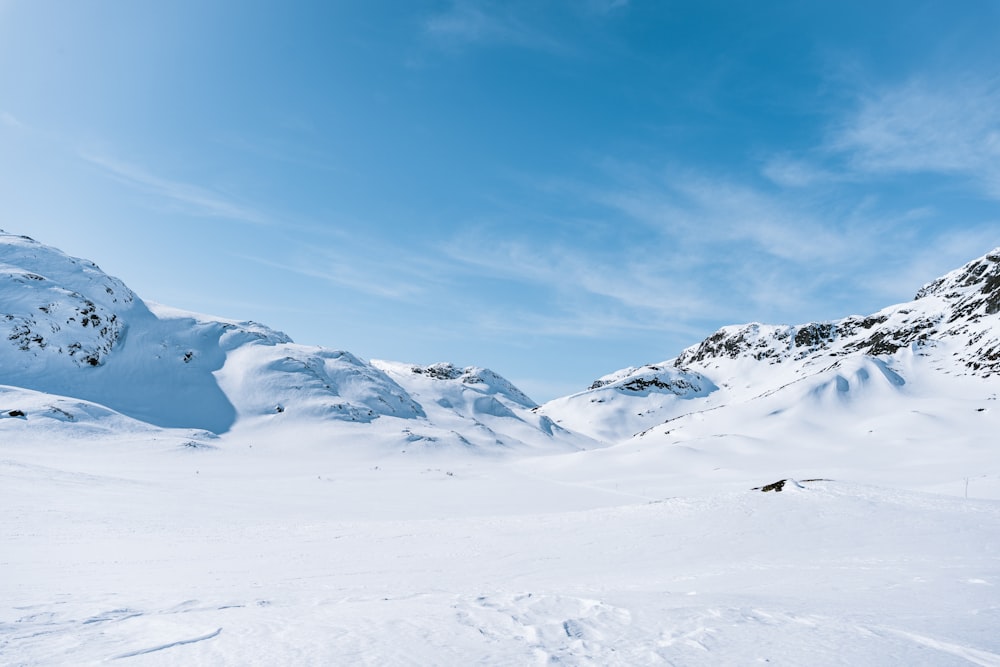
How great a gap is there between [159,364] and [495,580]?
75.3m

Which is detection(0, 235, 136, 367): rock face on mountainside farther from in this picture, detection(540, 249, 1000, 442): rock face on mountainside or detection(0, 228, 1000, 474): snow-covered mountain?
detection(540, 249, 1000, 442): rock face on mountainside

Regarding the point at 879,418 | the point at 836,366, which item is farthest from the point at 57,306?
the point at 836,366

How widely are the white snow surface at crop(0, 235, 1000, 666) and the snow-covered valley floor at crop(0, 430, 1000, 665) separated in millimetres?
56

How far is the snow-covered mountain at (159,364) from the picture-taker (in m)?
60.1

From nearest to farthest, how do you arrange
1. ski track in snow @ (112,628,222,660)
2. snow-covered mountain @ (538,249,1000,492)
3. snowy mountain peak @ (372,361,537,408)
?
ski track in snow @ (112,628,222,660) → snow-covered mountain @ (538,249,1000,492) → snowy mountain peak @ (372,361,537,408)

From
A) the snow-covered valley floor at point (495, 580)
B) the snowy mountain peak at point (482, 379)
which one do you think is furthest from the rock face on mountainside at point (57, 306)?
the snowy mountain peak at point (482, 379)

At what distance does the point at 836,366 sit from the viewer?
83.6m

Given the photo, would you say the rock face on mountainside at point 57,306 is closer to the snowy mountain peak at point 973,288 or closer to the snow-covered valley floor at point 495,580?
the snow-covered valley floor at point 495,580

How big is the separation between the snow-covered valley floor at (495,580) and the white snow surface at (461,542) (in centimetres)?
6

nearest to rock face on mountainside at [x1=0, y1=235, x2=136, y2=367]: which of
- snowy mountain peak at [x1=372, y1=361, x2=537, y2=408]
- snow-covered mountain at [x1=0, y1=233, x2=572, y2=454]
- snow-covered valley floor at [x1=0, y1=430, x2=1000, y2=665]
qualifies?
snow-covered mountain at [x1=0, y1=233, x2=572, y2=454]

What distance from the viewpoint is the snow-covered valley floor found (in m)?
4.98

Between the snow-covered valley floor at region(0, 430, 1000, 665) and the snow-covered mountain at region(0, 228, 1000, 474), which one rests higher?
the snow-covered mountain at region(0, 228, 1000, 474)

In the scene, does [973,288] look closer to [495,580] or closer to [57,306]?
[495,580]

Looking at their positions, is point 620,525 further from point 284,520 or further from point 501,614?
point 284,520
